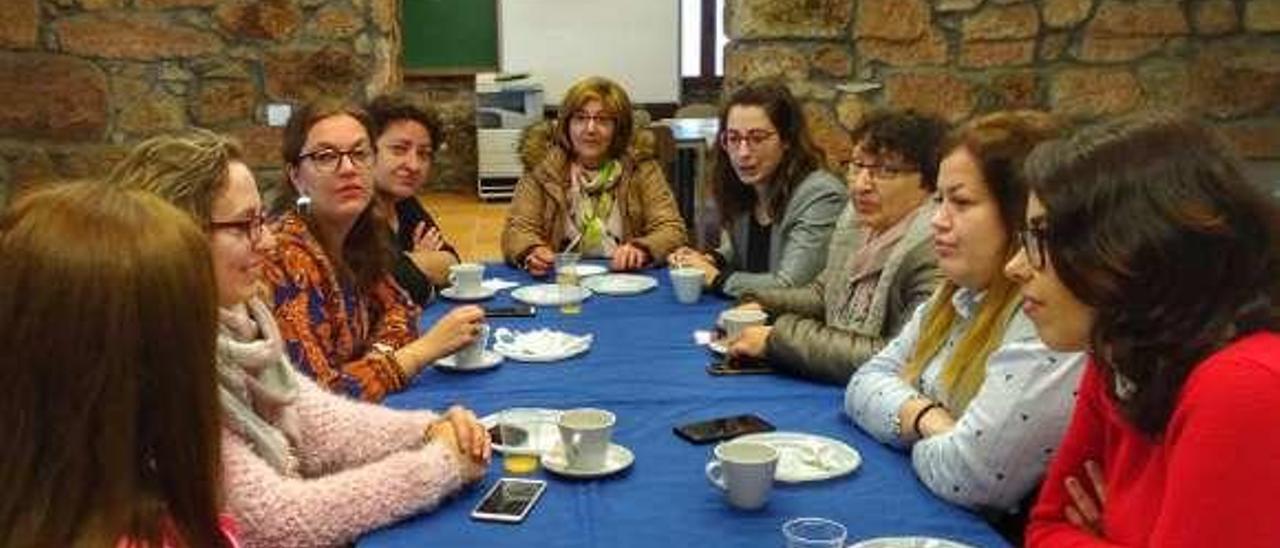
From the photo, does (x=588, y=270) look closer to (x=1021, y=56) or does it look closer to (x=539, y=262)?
(x=539, y=262)

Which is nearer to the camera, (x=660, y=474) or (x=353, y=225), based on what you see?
(x=660, y=474)

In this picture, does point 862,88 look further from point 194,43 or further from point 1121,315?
point 1121,315

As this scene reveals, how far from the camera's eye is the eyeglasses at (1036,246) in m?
1.38

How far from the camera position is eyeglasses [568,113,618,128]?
3871 mm

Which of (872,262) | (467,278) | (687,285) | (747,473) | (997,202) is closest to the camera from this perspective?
(747,473)

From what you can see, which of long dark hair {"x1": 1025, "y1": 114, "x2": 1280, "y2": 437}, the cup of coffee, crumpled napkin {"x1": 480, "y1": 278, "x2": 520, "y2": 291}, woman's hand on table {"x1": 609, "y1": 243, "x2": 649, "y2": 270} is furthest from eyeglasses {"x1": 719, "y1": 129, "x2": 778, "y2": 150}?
long dark hair {"x1": 1025, "y1": 114, "x2": 1280, "y2": 437}

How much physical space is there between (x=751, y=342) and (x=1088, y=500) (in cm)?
102

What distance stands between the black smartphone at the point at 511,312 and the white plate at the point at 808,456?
1.12 m

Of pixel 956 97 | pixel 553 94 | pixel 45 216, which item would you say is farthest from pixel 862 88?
pixel 553 94

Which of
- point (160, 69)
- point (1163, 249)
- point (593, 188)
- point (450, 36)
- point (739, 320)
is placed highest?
point (450, 36)

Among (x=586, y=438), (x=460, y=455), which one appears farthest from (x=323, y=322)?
(x=586, y=438)

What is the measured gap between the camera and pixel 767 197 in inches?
140

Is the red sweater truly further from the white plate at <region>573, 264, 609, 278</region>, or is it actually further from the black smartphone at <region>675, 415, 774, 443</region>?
the white plate at <region>573, 264, 609, 278</region>

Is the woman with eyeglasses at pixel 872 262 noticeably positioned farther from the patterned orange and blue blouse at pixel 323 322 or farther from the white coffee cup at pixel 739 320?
the patterned orange and blue blouse at pixel 323 322
